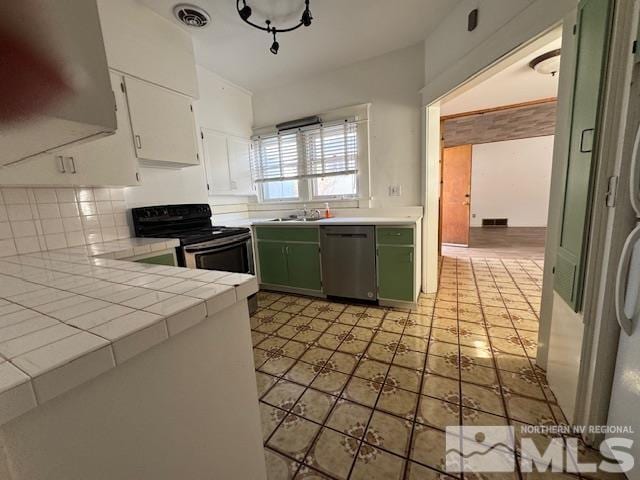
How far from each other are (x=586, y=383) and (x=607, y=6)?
1552 mm

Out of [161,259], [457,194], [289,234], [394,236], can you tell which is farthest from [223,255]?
[457,194]

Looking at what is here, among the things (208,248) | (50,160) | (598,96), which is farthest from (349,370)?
(50,160)

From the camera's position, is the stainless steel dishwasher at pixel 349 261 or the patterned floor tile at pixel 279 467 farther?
the stainless steel dishwasher at pixel 349 261

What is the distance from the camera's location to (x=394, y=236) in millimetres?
2504

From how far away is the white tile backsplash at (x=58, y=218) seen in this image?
5.21 ft

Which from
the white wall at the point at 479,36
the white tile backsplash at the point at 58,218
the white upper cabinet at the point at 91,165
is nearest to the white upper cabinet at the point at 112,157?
the white upper cabinet at the point at 91,165

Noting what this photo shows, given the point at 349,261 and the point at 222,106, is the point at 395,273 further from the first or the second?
the point at 222,106

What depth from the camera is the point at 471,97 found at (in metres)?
3.63

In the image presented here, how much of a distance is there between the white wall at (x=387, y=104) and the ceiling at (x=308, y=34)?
0.11 metres

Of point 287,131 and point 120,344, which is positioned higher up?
point 287,131

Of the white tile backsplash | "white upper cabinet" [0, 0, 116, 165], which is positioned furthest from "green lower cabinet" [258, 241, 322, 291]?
"white upper cabinet" [0, 0, 116, 165]

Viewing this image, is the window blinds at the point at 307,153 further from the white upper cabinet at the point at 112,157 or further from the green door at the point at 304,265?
the white upper cabinet at the point at 112,157

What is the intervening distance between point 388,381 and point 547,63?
3.41 meters

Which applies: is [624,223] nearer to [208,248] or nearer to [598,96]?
[598,96]
